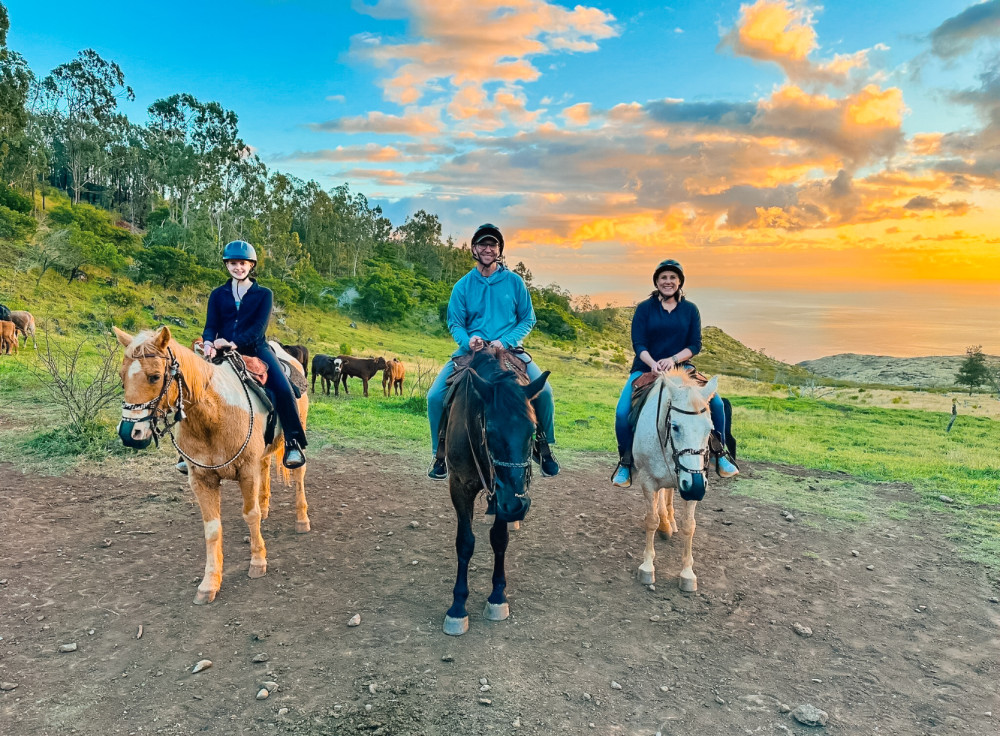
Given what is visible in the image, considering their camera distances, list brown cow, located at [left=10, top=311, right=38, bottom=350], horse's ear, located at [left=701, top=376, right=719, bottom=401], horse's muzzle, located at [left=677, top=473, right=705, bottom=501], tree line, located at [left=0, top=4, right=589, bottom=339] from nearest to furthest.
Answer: horse's muzzle, located at [left=677, top=473, right=705, bottom=501] → horse's ear, located at [left=701, top=376, right=719, bottom=401] → brown cow, located at [left=10, top=311, right=38, bottom=350] → tree line, located at [left=0, top=4, right=589, bottom=339]

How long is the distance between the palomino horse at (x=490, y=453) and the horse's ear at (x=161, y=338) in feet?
7.90

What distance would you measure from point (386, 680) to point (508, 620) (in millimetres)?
1276

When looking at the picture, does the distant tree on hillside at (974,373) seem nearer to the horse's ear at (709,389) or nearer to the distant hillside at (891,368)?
the distant hillside at (891,368)

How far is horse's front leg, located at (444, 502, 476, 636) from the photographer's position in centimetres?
487

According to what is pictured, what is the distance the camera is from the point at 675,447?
5.20 meters

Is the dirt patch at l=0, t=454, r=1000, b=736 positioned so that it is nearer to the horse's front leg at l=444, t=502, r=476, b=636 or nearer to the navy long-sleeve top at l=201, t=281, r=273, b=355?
the horse's front leg at l=444, t=502, r=476, b=636

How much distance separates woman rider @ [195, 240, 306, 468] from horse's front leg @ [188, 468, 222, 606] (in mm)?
801

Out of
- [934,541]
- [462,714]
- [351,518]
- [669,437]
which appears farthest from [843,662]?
[351,518]

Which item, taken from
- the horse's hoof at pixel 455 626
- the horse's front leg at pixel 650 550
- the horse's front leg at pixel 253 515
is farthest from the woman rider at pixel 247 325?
the horse's front leg at pixel 650 550

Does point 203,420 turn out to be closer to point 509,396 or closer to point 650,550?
point 509,396

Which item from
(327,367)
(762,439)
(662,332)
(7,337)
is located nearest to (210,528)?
(662,332)

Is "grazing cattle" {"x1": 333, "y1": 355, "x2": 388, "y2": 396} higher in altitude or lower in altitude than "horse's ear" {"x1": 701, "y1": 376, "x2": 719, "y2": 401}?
lower

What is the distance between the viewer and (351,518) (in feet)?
24.4

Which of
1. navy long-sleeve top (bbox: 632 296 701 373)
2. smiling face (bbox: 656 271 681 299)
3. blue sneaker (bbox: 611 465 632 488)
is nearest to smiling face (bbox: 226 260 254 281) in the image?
navy long-sleeve top (bbox: 632 296 701 373)
